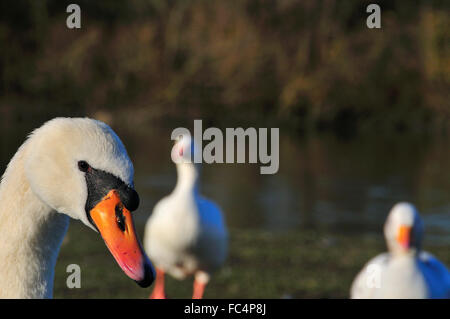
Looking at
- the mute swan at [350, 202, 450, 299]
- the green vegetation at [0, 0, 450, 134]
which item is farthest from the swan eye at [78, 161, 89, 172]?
the green vegetation at [0, 0, 450, 134]

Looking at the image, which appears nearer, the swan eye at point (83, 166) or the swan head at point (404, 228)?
the swan eye at point (83, 166)

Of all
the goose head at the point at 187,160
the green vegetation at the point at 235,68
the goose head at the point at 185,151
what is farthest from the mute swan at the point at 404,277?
the green vegetation at the point at 235,68

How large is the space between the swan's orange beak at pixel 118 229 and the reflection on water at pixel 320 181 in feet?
22.1

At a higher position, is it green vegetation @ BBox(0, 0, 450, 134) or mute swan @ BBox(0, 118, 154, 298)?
green vegetation @ BBox(0, 0, 450, 134)

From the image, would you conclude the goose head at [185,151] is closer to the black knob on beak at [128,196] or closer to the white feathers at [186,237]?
the white feathers at [186,237]

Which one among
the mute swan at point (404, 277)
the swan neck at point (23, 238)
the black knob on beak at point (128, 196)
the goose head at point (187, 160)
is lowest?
the mute swan at point (404, 277)

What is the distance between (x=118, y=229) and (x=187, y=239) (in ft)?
11.1

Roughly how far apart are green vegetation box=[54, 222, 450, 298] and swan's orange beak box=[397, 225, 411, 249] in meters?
0.93

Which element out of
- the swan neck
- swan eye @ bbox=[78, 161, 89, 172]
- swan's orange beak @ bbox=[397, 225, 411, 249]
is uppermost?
swan eye @ bbox=[78, 161, 89, 172]

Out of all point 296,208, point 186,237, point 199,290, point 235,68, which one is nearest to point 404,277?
point 199,290

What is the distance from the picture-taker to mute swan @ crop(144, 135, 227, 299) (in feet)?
16.8

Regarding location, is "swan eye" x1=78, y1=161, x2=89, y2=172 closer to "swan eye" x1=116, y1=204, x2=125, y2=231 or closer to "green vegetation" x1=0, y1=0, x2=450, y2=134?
"swan eye" x1=116, y1=204, x2=125, y2=231

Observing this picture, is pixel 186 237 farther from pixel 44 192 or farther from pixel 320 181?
pixel 320 181

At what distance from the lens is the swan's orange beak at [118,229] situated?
1.72 meters
